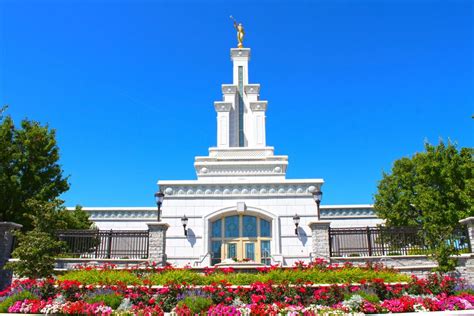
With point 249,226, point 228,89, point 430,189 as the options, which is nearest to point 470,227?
point 430,189

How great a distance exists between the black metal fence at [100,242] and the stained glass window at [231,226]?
5.98 metres

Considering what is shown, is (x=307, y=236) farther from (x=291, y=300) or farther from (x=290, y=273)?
(x=291, y=300)

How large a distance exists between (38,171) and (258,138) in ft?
60.3

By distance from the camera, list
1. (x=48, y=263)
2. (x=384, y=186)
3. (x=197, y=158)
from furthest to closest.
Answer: (x=197, y=158) < (x=384, y=186) < (x=48, y=263)

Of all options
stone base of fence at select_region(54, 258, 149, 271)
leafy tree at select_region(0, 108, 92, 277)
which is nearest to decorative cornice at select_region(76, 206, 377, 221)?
leafy tree at select_region(0, 108, 92, 277)

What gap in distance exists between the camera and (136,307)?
10.4 meters

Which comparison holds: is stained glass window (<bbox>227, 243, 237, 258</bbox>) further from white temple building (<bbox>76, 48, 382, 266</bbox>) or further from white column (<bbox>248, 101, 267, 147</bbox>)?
white column (<bbox>248, 101, 267, 147</bbox>)

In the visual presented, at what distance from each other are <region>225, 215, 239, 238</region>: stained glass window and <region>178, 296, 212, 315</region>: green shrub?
1247cm

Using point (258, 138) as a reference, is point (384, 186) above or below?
below

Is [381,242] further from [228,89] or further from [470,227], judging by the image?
[228,89]

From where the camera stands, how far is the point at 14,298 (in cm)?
1062

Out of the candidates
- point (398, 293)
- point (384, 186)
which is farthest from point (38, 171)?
point (384, 186)

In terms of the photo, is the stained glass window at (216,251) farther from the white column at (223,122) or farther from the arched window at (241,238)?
the white column at (223,122)

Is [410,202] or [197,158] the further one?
[197,158]
